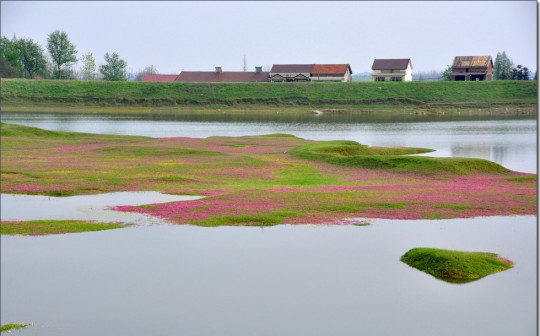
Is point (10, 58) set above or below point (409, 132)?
above

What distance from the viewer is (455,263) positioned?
75.8ft

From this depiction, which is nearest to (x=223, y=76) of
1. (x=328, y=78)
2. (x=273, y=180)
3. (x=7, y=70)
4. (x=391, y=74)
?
(x=328, y=78)

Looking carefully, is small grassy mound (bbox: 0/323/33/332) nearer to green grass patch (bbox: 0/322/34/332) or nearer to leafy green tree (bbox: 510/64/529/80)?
green grass patch (bbox: 0/322/34/332)

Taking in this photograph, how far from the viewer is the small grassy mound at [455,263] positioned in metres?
22.5

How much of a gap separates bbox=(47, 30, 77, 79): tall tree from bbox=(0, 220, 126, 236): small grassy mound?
16105 cm

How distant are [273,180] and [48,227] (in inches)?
645

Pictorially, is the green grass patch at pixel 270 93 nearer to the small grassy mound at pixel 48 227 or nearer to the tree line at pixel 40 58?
the tree line at pixel 40 58

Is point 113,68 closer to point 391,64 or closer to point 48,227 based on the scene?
point 391,64

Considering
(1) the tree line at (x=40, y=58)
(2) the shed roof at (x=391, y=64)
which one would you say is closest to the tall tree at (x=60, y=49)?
(1) the tree line at (x=40, y=58)

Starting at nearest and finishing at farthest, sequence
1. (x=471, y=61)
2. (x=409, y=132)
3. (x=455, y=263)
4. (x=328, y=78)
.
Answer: (x=455, y=263)
(x=409, y=132)
(x=471, y=61)
(x=328, y=78)

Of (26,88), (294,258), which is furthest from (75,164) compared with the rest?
(26,88)

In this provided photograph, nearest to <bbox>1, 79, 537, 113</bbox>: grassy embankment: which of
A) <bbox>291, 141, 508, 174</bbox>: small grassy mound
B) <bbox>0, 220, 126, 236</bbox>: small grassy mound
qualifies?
<bbox>291, 141, 508, 174</bbox>: small grassy mound

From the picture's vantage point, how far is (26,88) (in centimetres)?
15000

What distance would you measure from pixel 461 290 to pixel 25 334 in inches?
500
